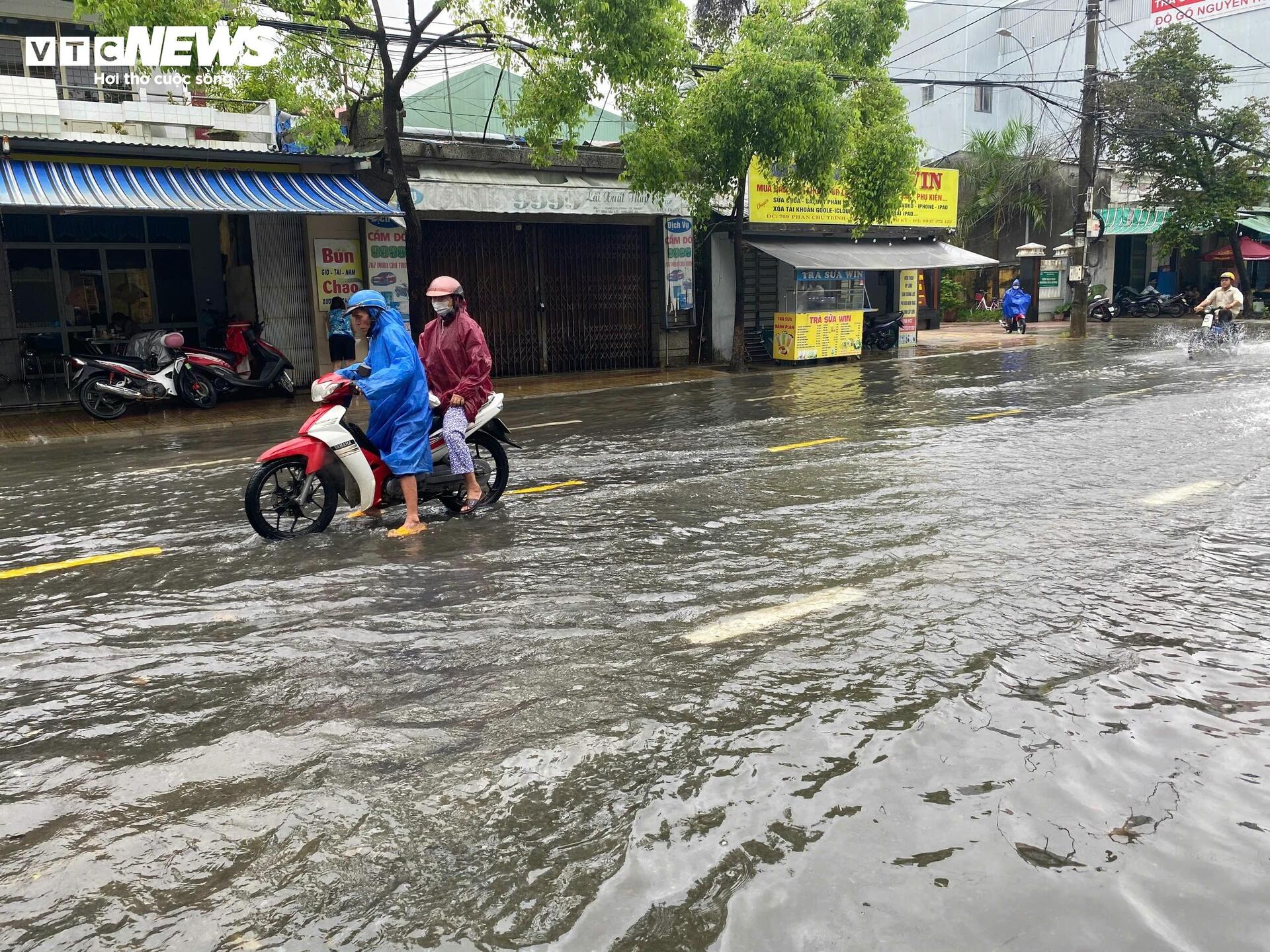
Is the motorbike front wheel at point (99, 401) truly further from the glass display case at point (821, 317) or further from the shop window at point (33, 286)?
the glass display case at point (821, 317)

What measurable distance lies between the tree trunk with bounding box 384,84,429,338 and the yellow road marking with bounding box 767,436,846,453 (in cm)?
685

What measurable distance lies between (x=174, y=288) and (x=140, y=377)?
4.57 metres

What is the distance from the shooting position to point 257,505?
659 centimetres

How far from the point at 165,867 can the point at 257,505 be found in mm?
3932

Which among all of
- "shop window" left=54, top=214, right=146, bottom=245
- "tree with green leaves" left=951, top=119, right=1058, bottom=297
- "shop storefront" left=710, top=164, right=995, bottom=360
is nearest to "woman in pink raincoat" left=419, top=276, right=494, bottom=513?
"shop window" left=54, top=214, right=146, bottom=245

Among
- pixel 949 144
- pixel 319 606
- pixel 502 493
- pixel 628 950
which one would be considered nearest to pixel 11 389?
pixel 502 493

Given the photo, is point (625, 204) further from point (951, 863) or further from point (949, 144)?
point (949, 144)

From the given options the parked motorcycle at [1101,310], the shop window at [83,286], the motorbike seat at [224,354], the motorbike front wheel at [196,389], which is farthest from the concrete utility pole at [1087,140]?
the shop window at [83,286]

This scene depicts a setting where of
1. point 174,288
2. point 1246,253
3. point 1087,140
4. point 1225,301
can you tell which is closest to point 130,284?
point 174,288

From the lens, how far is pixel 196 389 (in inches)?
575

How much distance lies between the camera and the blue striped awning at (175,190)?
12945 mm

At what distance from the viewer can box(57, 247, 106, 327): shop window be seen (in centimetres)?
1678

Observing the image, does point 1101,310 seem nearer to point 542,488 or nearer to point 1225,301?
point 1225,301

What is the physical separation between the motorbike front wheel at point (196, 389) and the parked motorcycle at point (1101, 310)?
28.4 meters
